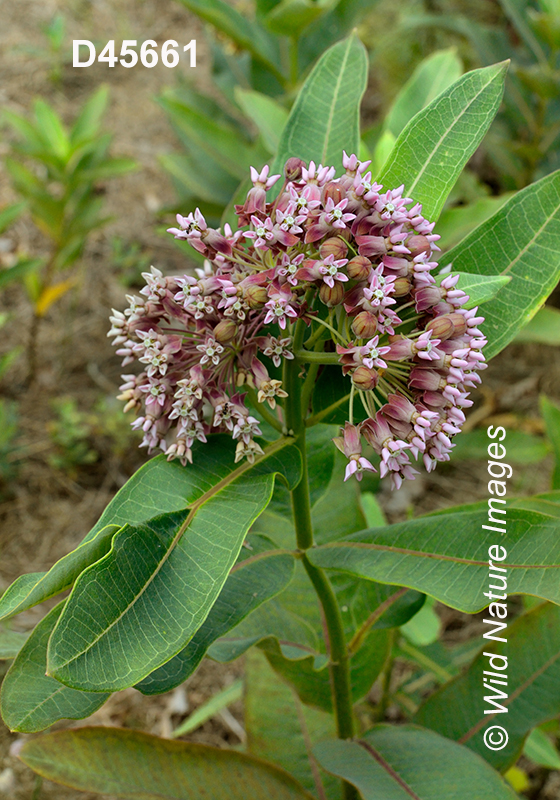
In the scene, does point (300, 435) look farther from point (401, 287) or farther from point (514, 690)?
point (514, 690)

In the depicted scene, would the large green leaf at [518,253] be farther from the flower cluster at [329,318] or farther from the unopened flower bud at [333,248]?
the unopened flower bud at [333,248]

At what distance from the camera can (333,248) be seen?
2.84 feet

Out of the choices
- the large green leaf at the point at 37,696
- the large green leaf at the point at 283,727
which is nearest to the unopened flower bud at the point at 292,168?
the large green leaf at the point at 37,696

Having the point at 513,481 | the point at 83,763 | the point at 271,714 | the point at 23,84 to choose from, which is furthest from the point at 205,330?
the point at 23,84

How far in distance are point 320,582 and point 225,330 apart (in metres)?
0.45

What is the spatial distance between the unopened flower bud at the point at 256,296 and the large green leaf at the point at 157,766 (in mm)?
789

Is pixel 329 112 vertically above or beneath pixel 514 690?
above

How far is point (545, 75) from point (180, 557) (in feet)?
7.75

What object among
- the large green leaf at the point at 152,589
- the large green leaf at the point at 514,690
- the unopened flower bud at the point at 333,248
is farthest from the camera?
the large green leaf at the point at 514,690

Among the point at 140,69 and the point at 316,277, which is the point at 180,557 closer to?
the point at 316,277

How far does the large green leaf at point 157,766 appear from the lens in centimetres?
120

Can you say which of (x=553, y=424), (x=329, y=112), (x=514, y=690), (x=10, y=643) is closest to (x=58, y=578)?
(x=10, y=643)

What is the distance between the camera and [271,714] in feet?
5.00

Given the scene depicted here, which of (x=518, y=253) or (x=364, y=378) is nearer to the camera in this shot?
(x=364, y=378)
